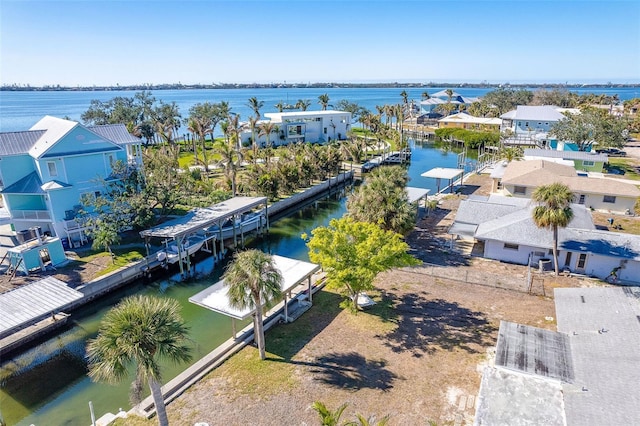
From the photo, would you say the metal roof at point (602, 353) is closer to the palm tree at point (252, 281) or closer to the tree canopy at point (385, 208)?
the tree canopy at point (385, 208)

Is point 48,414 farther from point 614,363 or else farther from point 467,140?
point 467,140

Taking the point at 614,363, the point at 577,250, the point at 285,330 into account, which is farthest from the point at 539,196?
the point at 285,330

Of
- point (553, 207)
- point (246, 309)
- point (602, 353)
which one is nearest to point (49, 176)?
point (246, 309)

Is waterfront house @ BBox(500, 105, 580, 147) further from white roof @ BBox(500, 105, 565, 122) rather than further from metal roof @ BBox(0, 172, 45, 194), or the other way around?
metal roof @ BBox(0, 172, 45, 194)

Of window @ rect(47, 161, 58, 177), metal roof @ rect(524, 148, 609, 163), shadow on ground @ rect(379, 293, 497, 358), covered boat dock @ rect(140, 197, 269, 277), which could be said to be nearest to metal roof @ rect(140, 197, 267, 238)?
covered boat dock @ rect(140, 197, 269, 277)

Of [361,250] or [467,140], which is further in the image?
[467,140]

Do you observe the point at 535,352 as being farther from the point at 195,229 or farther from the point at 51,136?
the point at 51,136
